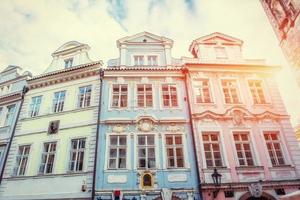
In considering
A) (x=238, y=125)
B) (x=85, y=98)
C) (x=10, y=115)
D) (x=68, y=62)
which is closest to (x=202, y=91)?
(x=238, y=125)

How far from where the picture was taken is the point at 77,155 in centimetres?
1417

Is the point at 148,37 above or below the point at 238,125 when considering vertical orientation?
above

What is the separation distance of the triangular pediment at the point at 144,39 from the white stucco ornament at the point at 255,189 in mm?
10829

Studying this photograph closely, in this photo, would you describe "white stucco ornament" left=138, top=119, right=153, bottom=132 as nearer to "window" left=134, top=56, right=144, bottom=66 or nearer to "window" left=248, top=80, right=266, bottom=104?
"window" left=134, top=56, right=144, bottom=66

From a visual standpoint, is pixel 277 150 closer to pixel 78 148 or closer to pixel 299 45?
pixel 299 45

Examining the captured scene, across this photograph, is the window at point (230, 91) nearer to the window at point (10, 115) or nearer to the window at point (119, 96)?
the window at point (119, 96)

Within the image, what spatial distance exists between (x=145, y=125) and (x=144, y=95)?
2209mm

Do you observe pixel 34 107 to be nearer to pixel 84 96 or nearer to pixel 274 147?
pixel 84 96

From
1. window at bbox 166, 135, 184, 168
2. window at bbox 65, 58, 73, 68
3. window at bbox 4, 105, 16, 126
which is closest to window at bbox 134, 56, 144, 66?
window at bbox 65, 58, 73, 68

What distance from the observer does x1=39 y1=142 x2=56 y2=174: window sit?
14199 mm

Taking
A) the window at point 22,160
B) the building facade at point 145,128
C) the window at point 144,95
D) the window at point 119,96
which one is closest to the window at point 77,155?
the building facade at point 145,128

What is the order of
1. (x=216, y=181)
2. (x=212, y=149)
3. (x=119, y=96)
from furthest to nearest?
(x=119, y=96) → (x=212, y=149) → (x=216, y=181)

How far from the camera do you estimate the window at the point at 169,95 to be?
15570mm

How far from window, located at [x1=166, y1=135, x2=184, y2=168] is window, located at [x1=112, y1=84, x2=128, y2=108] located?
12.0ft
